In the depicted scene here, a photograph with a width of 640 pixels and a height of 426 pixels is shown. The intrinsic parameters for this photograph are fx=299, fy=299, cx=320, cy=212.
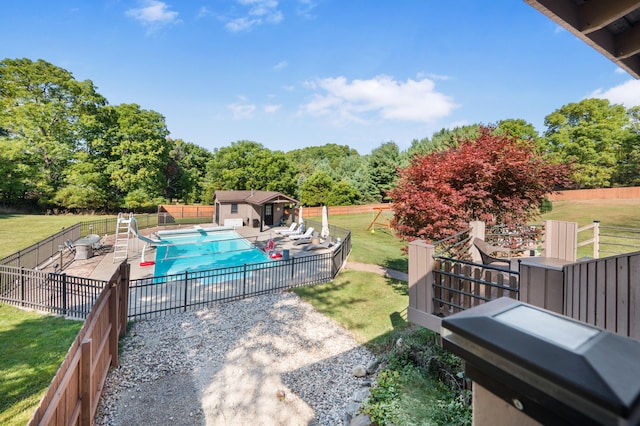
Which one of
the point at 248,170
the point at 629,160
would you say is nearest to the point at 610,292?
the point at 248,170

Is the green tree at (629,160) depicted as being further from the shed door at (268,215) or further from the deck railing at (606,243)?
the shed door at (268,215)

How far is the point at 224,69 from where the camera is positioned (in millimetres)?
22172

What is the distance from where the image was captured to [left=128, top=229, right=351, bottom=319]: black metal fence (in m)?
8.46

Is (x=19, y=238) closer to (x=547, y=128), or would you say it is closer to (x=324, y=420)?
(x=324, y=420)

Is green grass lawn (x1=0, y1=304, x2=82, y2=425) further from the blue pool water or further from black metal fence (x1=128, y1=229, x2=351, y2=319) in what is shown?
the blue pool water

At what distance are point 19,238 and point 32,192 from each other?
15.6 metres

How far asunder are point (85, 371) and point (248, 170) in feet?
118

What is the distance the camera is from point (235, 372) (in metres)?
5.61

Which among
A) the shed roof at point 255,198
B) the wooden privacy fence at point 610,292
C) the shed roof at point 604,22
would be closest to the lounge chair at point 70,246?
the shed roof at point 255,198

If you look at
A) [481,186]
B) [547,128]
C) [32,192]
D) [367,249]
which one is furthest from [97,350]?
[547,128]

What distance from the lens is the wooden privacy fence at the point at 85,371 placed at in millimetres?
2818

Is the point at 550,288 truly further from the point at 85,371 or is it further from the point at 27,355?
the point at 27,355

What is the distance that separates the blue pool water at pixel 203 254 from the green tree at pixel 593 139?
37.4 m

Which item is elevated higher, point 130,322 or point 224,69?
point 224,69
